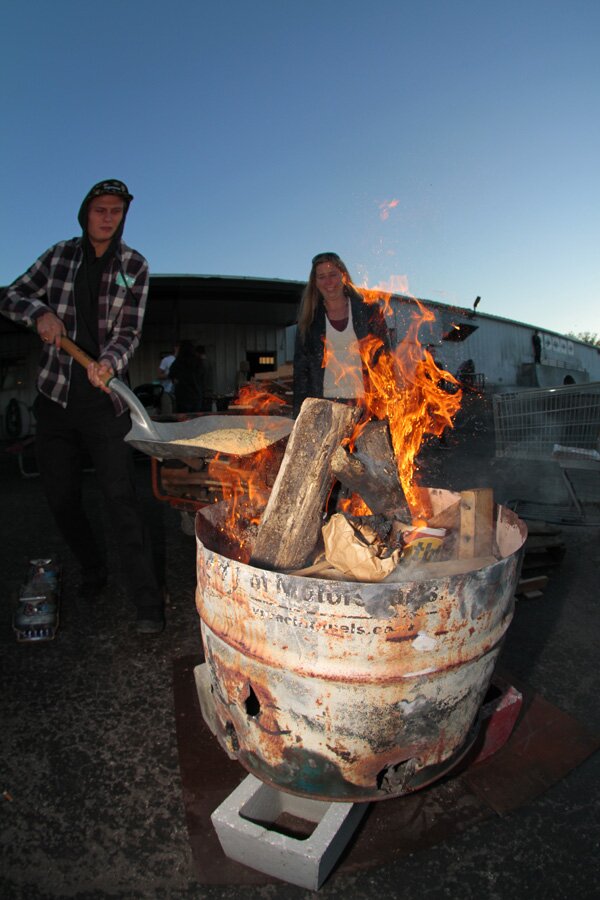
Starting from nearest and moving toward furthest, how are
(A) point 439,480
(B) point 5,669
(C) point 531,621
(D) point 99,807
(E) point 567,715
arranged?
1. (D) point 99,807
2. (E) point 567,715
3. (B) point 5,669
4. (C) point 531,621
5. (A) point 439,480

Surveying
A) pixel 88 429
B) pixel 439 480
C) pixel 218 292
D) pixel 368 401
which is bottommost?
pixel 439 480

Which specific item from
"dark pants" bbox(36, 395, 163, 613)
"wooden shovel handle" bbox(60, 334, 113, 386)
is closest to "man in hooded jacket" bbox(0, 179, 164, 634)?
"dark pants" bbox(36, 395, 163, 613)

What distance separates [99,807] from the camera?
1782 mm

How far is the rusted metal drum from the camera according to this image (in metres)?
1.37

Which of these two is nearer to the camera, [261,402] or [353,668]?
[353,668]

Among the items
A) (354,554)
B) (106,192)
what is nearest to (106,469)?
(106,192)

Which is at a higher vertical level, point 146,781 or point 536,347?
point 536,347

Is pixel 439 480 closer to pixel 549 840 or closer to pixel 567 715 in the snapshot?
pixel 567 715

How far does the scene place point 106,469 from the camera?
291 cm

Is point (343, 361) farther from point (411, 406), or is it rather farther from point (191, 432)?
point (191, 432)

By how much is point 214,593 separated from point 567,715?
171cm

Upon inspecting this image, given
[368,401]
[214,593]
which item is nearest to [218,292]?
[368,401]

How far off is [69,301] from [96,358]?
353mm

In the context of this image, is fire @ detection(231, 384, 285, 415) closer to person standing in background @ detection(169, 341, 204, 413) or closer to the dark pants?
the dark pants
